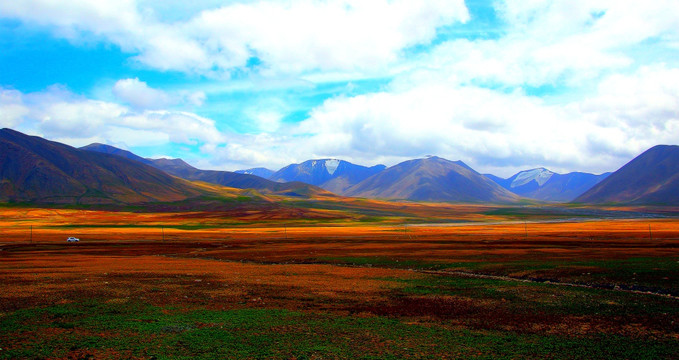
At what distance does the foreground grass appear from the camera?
18.0 metres

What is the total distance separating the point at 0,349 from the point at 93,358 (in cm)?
464

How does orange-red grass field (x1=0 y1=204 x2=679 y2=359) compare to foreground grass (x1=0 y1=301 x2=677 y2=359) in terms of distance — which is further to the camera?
orange-red grass field (x1=0 y1=204 x2=679 y2=359)

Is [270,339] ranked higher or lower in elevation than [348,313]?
higher

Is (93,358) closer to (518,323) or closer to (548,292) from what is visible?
(518,323)

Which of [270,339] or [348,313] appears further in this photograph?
[348,313]

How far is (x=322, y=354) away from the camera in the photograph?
59.2 ft

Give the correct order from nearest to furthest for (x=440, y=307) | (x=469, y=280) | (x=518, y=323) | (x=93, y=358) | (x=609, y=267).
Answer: (x=93, y=358)
(x=518, y=323)
(x=440, y=307)
(x=469, y=280)
(x=609, y=267)

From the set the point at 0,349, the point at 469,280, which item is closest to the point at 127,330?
the point at 0,349

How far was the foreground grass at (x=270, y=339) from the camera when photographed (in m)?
18.0

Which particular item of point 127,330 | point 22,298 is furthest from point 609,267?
point 22,298

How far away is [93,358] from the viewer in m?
17.5

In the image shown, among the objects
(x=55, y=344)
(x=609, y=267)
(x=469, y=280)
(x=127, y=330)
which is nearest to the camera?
(x=55, y=344)

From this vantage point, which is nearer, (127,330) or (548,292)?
(127,330)

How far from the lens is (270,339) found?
2045 centimetres
